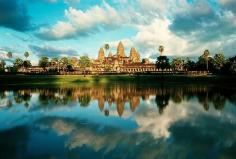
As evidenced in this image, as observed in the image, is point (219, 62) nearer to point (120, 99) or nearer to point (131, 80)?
A: point (131, 80)

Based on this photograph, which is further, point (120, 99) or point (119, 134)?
point (120, 99)

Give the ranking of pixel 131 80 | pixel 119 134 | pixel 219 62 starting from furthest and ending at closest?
pixel 219 62, pixel 131 80, pixel 119 134

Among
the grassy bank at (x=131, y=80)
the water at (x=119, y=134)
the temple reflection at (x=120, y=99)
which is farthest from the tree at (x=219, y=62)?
the water at (x=119, y=134)

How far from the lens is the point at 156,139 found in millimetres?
21938

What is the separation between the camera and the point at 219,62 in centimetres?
14675

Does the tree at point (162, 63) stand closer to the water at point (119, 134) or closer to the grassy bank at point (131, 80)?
the grassy bank at point (131, 80)

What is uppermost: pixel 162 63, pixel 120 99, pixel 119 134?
pixel 162 63

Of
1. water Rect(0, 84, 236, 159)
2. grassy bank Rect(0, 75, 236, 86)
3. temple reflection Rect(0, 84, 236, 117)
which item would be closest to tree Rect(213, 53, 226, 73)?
grassy bank Rect(0, 75, 236, 86)

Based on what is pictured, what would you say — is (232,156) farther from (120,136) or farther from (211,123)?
(211,123)

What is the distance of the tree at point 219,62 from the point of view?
142m

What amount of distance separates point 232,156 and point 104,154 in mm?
7294

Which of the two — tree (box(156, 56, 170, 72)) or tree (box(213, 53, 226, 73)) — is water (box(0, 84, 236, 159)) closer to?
tree (box(213, 53, 226, 73))

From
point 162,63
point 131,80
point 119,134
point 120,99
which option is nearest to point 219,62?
point 162,63

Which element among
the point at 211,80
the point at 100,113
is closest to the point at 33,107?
the point at 100,113
